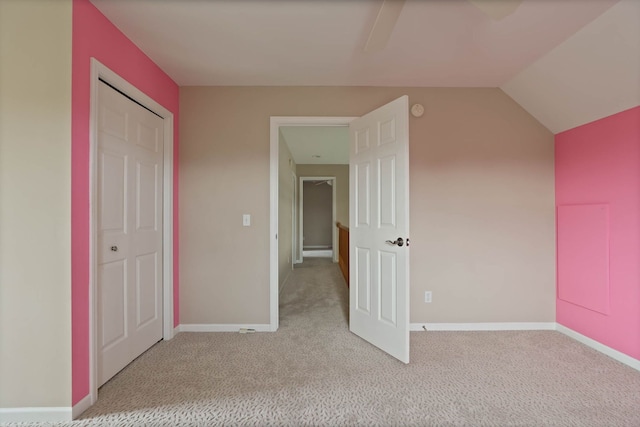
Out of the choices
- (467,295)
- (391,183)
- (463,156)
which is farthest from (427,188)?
(467,295)

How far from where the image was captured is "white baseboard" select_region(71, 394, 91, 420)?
4.91ft

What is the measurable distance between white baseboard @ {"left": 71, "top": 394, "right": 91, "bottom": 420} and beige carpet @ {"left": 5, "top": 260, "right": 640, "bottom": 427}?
1.5 inches

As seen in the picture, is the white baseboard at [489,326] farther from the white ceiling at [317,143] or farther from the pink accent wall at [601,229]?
the white ceiling at [317,143]

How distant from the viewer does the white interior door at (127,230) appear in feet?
5.83

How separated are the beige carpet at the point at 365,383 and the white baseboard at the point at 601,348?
64 mm

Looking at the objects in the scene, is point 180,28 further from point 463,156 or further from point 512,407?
point 512,407

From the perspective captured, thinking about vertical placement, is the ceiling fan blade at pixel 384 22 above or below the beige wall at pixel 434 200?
above

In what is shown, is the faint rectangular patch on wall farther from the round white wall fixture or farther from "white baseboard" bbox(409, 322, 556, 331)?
the round white wall fixture

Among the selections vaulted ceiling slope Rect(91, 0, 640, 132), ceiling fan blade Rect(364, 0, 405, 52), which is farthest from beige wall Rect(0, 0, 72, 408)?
ceiling fan blade Rect(364, 0, 405, 52)

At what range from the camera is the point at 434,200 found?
2664mm

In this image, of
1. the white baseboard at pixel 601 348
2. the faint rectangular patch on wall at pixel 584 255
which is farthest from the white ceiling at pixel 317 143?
the white baseboard at pixel 601 348

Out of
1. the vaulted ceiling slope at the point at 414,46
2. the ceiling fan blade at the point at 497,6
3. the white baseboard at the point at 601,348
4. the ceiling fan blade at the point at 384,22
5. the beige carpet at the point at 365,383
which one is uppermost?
the vaulted ceiling slope at the point at 414,46

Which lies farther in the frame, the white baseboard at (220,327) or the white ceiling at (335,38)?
the white baseboard at (220,327)

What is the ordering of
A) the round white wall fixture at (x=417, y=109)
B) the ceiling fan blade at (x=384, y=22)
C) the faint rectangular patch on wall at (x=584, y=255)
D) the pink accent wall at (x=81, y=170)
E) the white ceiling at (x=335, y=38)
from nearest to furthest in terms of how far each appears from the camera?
the ceiling fan blade at (x=384, y=22)
the pink accent wall at (x=81, y=170)
the white ceiling at (x=335, y=38)
the faint rectangular patch on wall at (x=584, y=255)
the round white wall fixture at (x=417, y=109)
